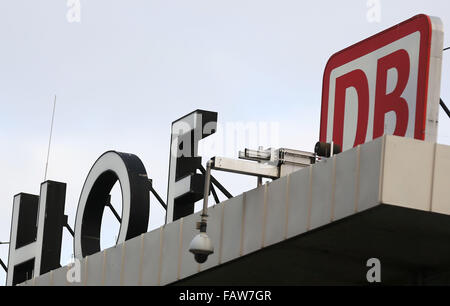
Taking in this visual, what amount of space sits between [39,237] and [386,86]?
1325 centimetres

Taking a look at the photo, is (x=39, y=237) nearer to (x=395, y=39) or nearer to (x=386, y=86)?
(x=386, y=86)

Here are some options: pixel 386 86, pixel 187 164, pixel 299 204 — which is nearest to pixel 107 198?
pixel 187 164

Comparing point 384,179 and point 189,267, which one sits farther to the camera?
point 189,267

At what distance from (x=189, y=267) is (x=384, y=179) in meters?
6.77

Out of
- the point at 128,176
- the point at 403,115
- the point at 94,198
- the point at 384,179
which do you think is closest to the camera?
the point at 384,179

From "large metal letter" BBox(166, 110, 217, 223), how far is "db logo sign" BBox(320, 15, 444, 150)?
2744mm

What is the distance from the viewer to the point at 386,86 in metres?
25.0

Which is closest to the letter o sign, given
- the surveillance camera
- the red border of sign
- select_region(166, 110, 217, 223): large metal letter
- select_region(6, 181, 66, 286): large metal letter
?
select_region(166, 110, 217, 223): large metal letter

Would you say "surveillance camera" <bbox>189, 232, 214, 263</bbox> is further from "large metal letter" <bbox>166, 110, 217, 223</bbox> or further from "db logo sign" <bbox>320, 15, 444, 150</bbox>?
"large metal letter" <bbox>166, 110, 217, 223</bbox>

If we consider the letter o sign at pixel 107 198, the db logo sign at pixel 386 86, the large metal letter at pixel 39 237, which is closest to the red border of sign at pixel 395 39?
the db logo sign at pixel 386 86
